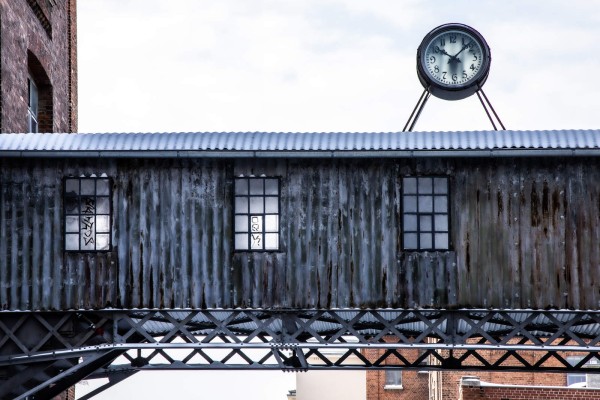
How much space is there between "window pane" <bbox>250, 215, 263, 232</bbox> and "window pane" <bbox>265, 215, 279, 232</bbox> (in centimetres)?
12

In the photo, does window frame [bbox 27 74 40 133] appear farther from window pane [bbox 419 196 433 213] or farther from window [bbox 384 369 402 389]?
window [bbox 384 369 402 389]

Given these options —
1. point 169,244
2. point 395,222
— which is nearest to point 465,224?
point 395,222

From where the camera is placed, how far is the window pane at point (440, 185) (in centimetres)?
1939

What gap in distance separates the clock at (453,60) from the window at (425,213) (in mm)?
2574

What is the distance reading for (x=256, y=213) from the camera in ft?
64.0

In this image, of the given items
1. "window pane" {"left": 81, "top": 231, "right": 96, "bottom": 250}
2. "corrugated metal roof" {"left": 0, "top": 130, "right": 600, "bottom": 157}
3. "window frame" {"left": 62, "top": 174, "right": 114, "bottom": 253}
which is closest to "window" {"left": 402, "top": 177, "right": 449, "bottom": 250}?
"corrugated metal roof" {"left": 0, "top": 130, "right": 600, "bottom": 157}

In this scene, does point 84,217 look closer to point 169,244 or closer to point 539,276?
point 169,244

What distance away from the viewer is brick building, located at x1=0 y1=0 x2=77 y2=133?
81.9 feet

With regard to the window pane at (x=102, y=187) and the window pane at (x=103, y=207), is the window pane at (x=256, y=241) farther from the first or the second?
the window pane at (x=102, y=187)

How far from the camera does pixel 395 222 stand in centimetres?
1936

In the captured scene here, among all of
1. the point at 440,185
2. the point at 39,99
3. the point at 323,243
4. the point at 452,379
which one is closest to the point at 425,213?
the point at 440,185

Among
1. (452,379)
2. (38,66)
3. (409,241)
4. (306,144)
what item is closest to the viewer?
(306,144)

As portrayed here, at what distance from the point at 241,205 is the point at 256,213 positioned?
300 mm

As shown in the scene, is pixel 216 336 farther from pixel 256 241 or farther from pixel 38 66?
pixel 38 66
